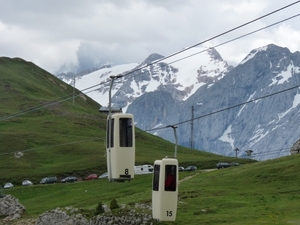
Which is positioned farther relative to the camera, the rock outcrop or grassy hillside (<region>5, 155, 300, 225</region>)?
the rock outcrop

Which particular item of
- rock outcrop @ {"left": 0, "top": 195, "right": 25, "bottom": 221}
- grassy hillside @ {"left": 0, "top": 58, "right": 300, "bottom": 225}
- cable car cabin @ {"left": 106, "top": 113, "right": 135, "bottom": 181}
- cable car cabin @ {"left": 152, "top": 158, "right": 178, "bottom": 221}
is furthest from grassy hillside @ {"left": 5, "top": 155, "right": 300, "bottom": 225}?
cable car cabin @ {"left": 106, "top": 113, "right": 135, "bottom": 181}

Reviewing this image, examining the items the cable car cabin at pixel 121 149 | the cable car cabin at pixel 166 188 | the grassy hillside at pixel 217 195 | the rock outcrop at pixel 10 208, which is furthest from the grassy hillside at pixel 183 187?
the cable car cabin at pixel 121 149

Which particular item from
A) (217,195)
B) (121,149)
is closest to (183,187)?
(217,195)

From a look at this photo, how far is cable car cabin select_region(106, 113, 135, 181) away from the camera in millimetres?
46500

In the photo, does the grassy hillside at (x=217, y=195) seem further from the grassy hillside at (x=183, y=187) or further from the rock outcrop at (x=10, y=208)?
the rock outcrop at (x=10, y=208)

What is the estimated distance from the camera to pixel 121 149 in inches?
1849

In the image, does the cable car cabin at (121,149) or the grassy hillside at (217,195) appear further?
the grassy hillside at (217,195)

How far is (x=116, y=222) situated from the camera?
244 ft

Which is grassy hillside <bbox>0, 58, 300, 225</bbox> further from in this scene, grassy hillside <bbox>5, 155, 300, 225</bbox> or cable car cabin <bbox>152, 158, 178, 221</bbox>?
cable car cabin <bbox>152, 158, 178, 221</bbox>

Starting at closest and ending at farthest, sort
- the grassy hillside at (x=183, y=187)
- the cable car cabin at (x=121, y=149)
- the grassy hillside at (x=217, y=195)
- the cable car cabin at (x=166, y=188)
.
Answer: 1. the cable car cabin at (x=121, y=149)
2. the cable car cabin at (x=166, y=188)
3. the grassy hillside at (x=217, y=195)
4. the grassy hillside at (x=183, y=187)

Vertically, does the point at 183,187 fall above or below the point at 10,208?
above

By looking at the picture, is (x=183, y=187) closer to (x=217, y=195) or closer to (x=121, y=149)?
(x=217, y=195)

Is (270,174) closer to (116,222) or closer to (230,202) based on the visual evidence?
(230,202)

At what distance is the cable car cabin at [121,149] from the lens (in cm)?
4650
